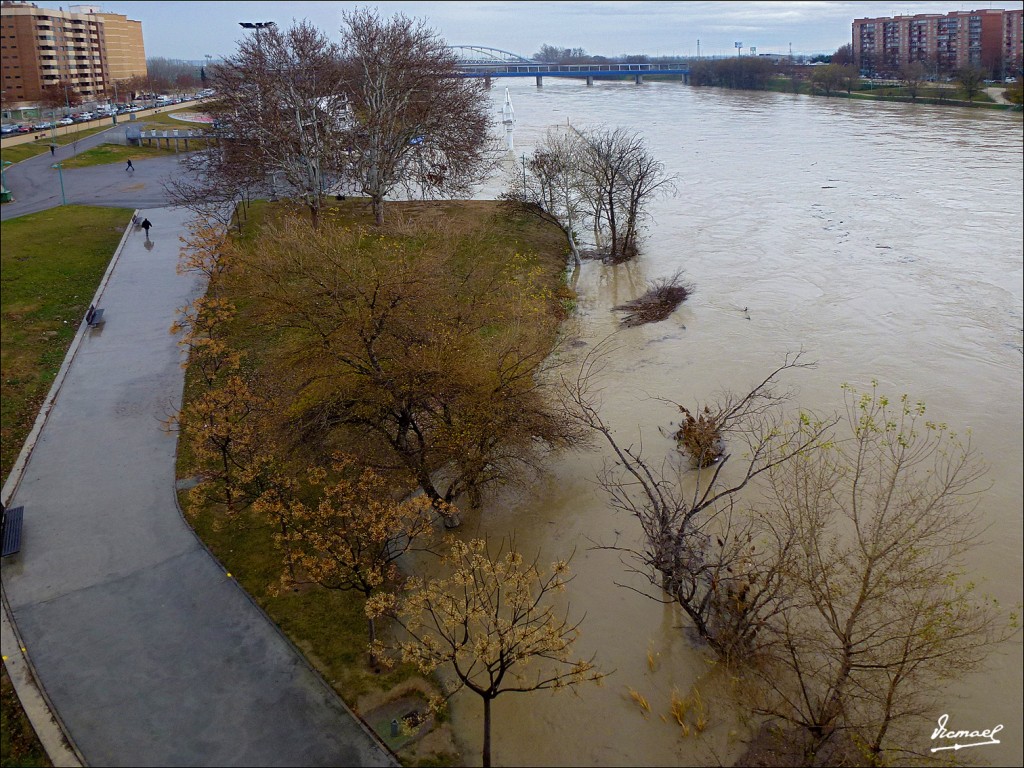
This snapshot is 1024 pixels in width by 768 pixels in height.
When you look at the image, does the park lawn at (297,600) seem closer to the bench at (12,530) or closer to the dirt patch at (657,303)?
the bench at (12,530)

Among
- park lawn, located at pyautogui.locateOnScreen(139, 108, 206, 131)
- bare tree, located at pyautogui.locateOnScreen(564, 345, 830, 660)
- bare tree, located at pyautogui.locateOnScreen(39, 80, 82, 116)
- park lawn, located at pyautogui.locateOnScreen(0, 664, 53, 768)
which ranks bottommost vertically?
park lawn, located at pyautogui.locateOnScreen(0, 664, 53, 768)

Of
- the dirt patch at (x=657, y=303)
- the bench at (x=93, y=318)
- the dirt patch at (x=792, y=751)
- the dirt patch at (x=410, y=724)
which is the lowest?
the dirt patch at (x=792, y=751)

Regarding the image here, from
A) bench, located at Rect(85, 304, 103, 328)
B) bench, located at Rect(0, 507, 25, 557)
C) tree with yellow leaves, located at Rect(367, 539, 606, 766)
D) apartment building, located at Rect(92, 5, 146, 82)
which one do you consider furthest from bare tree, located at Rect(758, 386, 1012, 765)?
apartment building, located at Rect(92, 5, 146, 82)

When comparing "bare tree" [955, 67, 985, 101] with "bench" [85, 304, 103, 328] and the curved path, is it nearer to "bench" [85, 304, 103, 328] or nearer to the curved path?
"bench" [85, 304, 103, 328]

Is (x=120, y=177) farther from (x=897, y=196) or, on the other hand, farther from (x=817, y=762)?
(x=817, y=762)

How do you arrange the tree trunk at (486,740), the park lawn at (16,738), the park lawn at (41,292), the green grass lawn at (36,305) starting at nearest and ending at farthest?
the tree trunk at (486,740), the park lawn at (16,738), the green grass lawn at (36,305), the park lawn at (41,292)

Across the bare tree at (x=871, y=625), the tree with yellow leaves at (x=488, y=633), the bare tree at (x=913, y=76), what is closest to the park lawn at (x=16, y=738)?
the tree with yellow leaves at (x=488, y=633)

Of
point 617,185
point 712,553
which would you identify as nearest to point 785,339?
point 712,553
